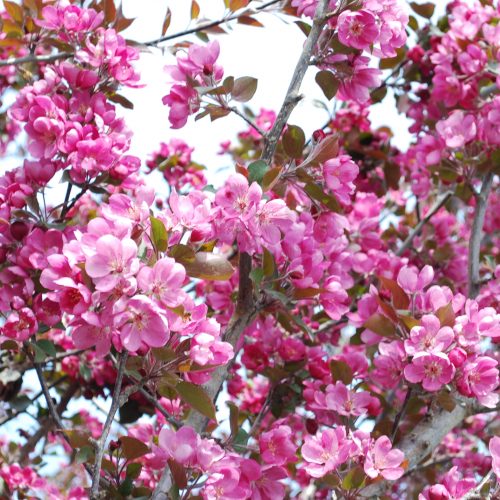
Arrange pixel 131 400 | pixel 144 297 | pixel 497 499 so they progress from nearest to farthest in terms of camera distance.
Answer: pixel 144 297 < pixel 497 499 < pixel 131 400

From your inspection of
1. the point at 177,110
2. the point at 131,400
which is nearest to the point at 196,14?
the point at 177,110

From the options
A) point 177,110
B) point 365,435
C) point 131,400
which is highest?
point 177,110

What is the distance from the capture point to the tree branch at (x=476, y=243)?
8.11 feet

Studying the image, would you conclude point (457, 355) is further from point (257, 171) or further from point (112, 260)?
point (112, 260)

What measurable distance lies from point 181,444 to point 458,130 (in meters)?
1.53

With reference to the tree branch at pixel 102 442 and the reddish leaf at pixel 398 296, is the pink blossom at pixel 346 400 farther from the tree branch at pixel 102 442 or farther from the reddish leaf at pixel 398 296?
the tree branch at pixel 102 442

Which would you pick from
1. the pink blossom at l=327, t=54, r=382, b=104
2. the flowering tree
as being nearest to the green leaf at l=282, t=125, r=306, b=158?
the flowering tree

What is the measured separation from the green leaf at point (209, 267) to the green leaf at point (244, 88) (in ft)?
1.75

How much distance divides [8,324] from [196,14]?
1368 mm

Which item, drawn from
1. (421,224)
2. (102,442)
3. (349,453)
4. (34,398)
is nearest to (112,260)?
(102,442)

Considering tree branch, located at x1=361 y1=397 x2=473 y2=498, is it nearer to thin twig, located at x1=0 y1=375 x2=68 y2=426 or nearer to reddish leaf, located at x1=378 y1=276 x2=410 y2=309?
reddish leaf, located at x1=378 y1=276 x2=410 y2=309

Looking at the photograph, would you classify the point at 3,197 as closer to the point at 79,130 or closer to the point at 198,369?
the point at 79,130

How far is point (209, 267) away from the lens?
156cm

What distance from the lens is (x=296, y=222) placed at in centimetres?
194
